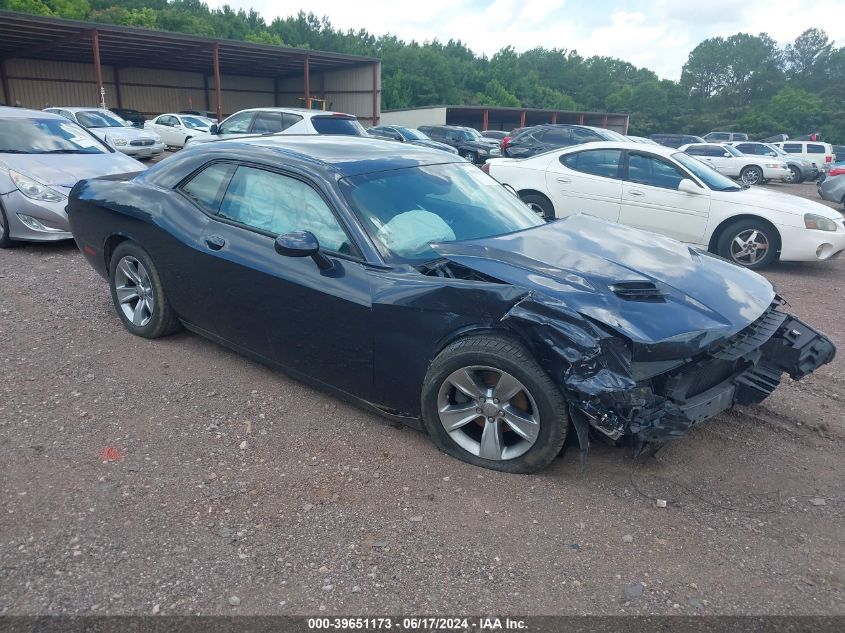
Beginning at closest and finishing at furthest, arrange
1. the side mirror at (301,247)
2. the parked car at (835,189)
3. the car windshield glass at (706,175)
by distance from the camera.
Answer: the side mirror at (301,247)
the car windshield glass at (706,175)
the parked car at (835,189)

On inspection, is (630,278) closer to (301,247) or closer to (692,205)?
(301,247)

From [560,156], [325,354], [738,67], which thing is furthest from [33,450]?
[738,67]

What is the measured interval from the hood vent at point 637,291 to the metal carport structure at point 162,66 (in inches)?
1024

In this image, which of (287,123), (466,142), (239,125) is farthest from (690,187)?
(466,142)

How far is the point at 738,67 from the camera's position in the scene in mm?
98250

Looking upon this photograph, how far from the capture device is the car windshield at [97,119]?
60.1 ft

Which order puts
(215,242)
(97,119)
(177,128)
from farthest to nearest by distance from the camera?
(177,128), (97,119), (215,242)

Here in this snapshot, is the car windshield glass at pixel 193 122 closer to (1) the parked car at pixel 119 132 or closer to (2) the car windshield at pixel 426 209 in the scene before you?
(1) the parked car at pixel 119 132

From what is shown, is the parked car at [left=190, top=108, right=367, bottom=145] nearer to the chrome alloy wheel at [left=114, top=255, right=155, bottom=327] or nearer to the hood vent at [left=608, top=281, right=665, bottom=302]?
the chrome alloy wheel at [left=114, top=255, right=155, bottom=327]

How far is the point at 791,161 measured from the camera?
79.0 feet

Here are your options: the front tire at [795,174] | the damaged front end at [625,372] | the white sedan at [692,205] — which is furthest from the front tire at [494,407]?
the front tire at [795,174]

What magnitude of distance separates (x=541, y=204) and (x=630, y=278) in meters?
5.89

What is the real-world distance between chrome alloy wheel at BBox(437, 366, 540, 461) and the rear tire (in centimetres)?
605

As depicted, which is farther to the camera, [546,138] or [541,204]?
[546,138]
